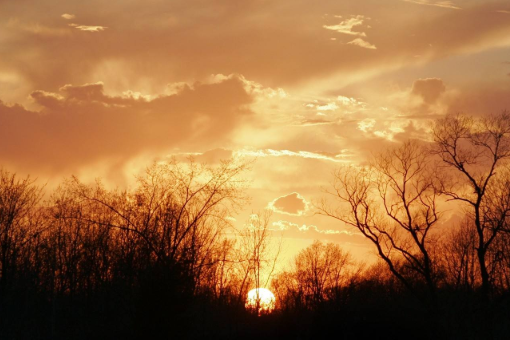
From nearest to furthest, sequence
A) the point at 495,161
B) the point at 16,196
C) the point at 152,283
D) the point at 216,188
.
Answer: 1. the point at 152,283
2. the point at 216,188
3. the point at 495,161
4. the point at 16,196

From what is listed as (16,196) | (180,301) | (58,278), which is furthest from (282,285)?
(180,301)

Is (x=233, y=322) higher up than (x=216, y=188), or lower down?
lower down

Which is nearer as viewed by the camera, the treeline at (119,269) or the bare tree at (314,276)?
the treeline at (119,269)

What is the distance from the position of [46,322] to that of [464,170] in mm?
30201

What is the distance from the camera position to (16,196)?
48781mm

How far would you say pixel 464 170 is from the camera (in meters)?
37.6

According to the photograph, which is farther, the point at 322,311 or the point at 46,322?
the point at 322,311

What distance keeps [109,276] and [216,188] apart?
44.2 feet

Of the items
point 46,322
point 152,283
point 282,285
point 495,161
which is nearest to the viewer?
point 152,283

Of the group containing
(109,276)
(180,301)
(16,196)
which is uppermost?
(16,196)

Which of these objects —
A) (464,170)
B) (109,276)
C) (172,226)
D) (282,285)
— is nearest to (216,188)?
(172,226)

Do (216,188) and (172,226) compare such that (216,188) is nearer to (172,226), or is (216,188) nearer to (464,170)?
(172,226)

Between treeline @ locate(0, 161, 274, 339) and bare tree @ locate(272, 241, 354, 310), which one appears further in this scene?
bare tree @ locate(272, 241, 354, 310)

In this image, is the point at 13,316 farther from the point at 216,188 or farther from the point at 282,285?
the point at 282,285
